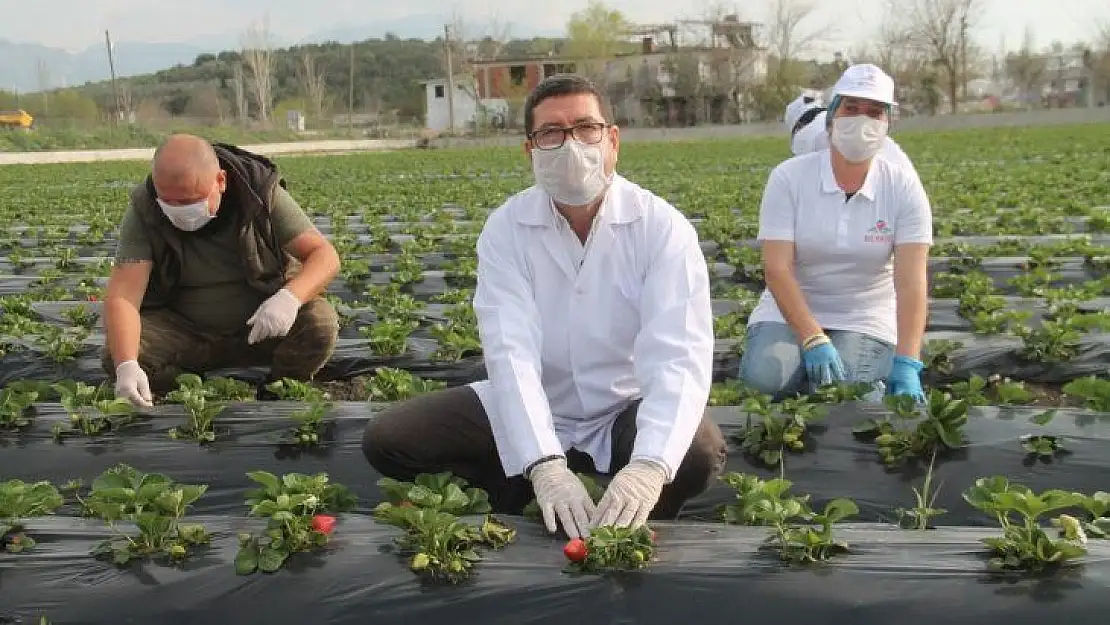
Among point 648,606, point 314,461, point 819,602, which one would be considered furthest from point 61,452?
point 819,602

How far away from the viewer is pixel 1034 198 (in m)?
12.0

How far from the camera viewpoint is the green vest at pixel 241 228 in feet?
14.3

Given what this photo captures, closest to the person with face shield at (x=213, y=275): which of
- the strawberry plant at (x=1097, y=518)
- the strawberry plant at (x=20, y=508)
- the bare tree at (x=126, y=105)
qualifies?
the strawberry plant at (x=20, y=508)

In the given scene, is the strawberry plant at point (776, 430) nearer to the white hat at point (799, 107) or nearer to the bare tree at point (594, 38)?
the white hat at point (799, 107)

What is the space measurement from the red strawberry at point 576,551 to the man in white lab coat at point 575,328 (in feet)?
1.53

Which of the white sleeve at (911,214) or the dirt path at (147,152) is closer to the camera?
the white sleeve at (911,214)

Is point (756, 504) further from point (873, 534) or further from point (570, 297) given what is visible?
point (570, 297)

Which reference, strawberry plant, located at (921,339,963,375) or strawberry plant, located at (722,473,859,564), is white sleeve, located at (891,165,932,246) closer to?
strawberry plant, located at (921,339,963,375)

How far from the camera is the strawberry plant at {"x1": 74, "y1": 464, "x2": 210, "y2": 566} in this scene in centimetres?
238

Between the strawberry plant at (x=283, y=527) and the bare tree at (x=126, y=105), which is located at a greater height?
the bare tree at (x=126, y=105)

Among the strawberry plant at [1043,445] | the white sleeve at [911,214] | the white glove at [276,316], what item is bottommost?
the strawberry plant at [1043,445]

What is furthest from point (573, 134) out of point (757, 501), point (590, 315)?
point (757, 501)

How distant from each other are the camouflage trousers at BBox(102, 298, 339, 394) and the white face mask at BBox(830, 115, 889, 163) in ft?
7.68

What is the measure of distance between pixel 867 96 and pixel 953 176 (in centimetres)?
1293
